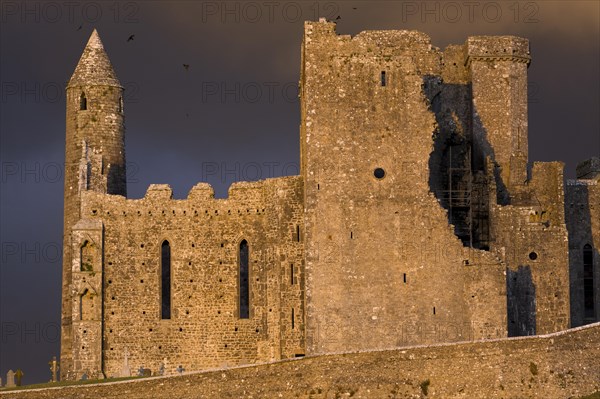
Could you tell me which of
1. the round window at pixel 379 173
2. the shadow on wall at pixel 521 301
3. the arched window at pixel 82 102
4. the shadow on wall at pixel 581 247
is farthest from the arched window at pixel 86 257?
the shadow on wall at pixel 581 247

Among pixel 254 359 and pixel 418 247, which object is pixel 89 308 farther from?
pixel 418 247

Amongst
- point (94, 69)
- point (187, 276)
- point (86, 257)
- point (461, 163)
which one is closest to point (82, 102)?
point (94, 69)

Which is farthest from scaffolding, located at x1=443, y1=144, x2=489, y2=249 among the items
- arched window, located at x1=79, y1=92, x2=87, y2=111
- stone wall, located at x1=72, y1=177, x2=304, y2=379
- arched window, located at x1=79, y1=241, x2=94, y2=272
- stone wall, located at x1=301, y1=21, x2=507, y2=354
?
arched window, located at x1=79, y1=92, x2=87, y2=111

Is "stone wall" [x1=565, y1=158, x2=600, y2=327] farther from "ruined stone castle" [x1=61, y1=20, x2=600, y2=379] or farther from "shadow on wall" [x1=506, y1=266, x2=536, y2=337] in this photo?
"shadow on wall" [x1=506, y1=266, x2=536, y2=337]

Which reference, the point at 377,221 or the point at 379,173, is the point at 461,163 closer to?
the point at 379,173

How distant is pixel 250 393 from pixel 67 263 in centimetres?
1381

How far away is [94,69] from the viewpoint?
224 feet

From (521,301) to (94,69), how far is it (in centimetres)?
1767

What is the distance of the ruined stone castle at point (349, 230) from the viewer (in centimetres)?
6044

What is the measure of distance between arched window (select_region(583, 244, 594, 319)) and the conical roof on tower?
1818cm

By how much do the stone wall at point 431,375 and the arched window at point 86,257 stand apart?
10485 millimetres

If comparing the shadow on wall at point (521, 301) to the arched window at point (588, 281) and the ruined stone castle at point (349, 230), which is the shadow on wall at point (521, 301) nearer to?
the ruined stone castle at point (349, 230)

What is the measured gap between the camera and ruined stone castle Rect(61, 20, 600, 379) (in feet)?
198

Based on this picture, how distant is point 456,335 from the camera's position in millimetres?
60188
